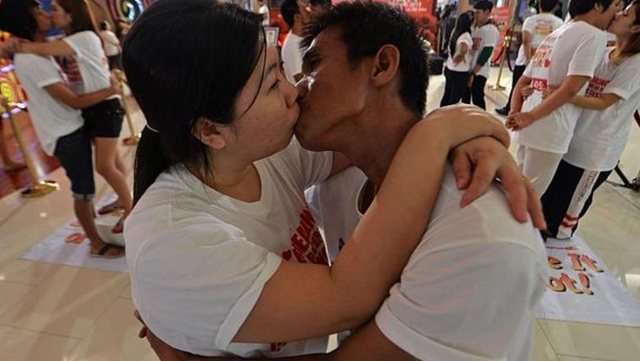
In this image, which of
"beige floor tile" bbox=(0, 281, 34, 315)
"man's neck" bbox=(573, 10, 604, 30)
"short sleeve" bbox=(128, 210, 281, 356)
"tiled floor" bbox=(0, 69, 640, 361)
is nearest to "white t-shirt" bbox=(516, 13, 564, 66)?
"tiled floor" bbox=(0, 69, 640, 361)

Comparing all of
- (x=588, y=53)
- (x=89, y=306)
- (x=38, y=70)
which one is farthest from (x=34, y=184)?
(x=588, y=53)

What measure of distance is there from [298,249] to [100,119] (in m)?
2.08

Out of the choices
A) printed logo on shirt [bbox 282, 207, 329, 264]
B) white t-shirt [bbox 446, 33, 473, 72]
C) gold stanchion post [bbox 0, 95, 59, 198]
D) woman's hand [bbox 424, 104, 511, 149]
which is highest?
woman's hand [bbox 424, 104, 511, 149]

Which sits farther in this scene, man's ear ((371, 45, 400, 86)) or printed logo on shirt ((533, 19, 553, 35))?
printed logo on shirt ((533, 19, 553, 35))

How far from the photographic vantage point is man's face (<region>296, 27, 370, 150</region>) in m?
0.90

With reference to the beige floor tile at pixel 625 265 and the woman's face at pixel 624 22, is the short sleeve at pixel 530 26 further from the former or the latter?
the beige floor tile at pixel 625 265

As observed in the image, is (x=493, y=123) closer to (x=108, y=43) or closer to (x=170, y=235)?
(x=170, y=235)

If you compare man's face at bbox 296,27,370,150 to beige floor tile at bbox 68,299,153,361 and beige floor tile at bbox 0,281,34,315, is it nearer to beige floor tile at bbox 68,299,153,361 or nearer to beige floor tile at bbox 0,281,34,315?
beige floor tile at bbox 68,299,153,361

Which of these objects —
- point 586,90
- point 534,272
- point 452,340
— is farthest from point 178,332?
point 586,90

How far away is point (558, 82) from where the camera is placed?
2.34 metres

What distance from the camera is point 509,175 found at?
0.71 metres

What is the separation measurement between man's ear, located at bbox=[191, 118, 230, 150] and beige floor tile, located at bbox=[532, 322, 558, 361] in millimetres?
1890

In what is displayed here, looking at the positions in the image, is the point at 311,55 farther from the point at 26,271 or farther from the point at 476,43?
the point at 476,43

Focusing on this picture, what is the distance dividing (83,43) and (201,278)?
2243mm
